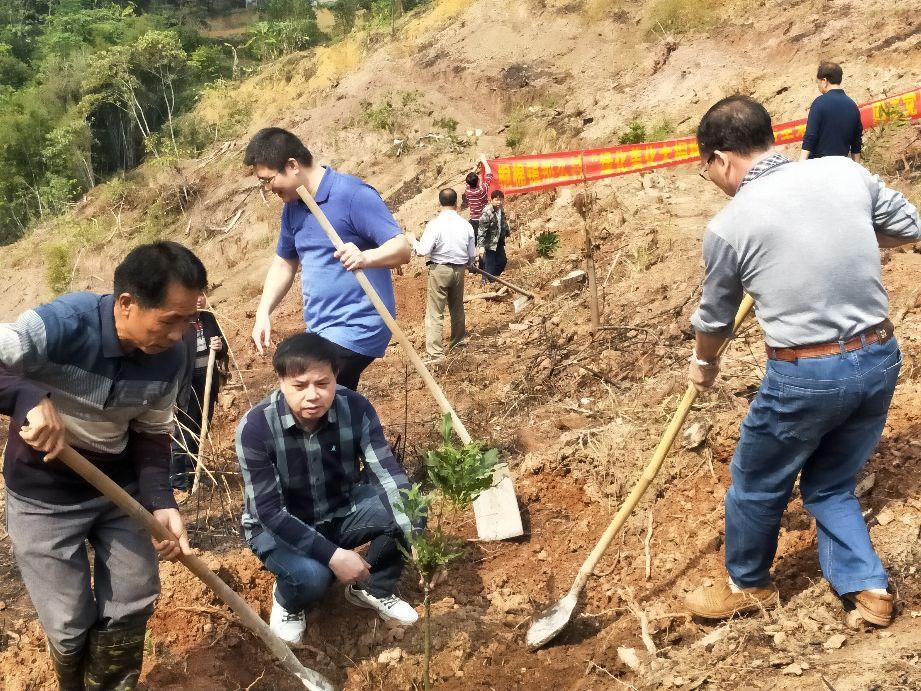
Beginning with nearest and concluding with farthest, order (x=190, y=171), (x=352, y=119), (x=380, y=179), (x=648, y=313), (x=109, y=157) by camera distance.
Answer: (x=648, y=313) < (x=380, y=179) < (x=352, y=119) < (x=190, y=171) < (x=109, y=157)

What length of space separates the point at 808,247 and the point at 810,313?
0.19 metres

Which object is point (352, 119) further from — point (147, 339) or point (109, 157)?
point (147, 339)

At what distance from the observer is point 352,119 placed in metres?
19.7

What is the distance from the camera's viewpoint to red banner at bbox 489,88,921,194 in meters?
9.74

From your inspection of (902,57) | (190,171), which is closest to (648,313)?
(902,57)

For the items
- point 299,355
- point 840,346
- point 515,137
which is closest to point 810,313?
point 840,346

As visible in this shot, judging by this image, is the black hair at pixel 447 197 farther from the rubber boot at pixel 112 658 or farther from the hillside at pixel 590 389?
the rubber boot at pixel 112 658

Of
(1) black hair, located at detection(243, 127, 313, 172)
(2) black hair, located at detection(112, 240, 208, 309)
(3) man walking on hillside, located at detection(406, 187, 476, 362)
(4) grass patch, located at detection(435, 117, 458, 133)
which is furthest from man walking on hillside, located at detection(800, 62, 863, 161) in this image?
(4) grass patch, located at detection(435, 117, 458, 133)

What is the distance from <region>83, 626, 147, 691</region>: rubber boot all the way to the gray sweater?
2.21 meters

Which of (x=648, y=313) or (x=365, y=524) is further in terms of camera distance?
(x=648, y=313)

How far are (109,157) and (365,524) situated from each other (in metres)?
28.7

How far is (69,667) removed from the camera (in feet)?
8.97

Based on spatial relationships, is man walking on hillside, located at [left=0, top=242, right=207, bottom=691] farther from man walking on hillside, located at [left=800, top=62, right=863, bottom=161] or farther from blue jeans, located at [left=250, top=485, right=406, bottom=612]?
man walking on hillside, located at [left=800, top=62, right=863, bottom=161]

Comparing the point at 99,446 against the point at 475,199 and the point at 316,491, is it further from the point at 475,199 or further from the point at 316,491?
the point at 475,199
